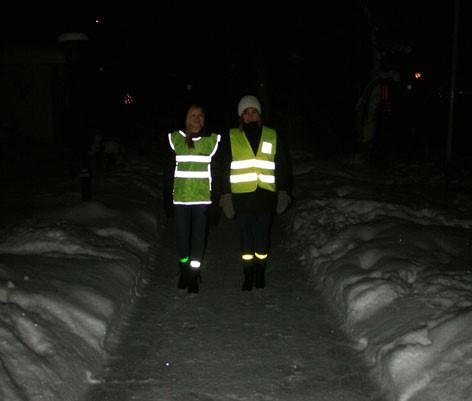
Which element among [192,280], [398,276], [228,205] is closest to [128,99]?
[192,280]

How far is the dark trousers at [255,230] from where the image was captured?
6.76 m

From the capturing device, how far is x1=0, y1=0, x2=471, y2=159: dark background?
18.2 meters

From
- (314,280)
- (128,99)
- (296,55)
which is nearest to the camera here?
(314,280)

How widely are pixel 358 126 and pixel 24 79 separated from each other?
11.5m

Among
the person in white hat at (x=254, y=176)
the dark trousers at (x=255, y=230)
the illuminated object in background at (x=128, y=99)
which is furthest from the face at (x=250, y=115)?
the illuminated object in background at (x=128, y=99)

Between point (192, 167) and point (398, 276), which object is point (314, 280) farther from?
point (192, 167)

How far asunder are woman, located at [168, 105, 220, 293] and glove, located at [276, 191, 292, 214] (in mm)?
775

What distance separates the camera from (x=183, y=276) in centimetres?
699

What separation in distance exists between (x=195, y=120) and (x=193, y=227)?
4.09 ft

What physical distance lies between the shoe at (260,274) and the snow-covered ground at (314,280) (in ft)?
2.27

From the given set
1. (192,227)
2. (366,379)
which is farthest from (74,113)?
(366,379)

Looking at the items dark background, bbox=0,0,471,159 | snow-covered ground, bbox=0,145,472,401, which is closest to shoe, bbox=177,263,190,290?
snow-covered ground, bbox=0,145,472,401

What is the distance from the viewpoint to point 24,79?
20.8m

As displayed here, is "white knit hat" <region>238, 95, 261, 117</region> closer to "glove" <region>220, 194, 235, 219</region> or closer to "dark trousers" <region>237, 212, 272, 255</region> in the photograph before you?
"glove" <region>220, 194, 235, 219</region>
